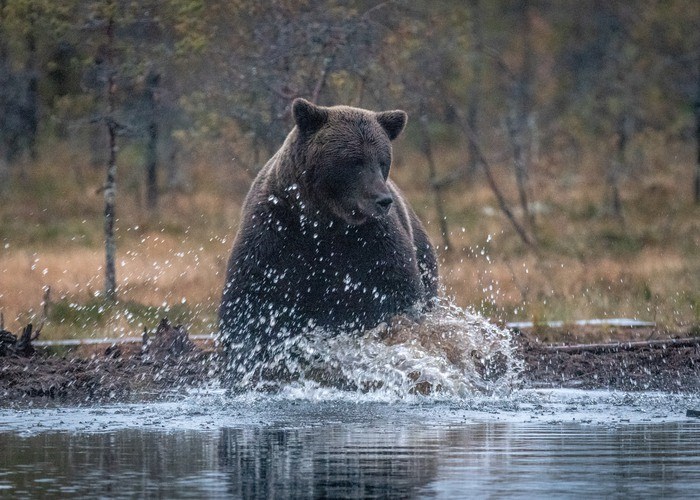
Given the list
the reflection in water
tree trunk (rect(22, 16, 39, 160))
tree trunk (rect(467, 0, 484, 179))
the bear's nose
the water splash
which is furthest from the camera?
tree trunk (rect(467, 0, 484, 179))

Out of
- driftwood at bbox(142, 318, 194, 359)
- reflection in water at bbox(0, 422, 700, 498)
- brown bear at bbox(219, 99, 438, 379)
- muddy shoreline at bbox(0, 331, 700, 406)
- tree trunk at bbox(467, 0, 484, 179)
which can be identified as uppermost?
tree trunk at bbox(467, 0, 484, 179)

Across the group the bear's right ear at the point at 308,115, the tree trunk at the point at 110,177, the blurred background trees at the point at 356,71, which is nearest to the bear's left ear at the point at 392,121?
the bear's right ear at the point at 308,115

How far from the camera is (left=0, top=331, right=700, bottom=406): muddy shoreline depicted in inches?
A: 368

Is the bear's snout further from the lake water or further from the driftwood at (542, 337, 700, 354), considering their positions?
the driftwood at (542, 337, 700, 354)

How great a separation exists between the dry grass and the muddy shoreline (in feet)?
5.14

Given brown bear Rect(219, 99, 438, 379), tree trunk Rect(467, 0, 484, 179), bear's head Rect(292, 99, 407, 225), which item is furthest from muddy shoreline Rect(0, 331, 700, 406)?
tree trunk Rect(467, 0, 484, 179)

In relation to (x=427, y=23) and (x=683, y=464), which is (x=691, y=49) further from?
(x=683, y=464)

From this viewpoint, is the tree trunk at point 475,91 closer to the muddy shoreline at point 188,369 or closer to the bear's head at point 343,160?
the muddy shoreline at point 188,369

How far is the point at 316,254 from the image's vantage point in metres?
9.57

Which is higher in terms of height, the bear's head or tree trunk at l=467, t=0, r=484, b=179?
tree trunk at l=467, t=0, r=484, b=179

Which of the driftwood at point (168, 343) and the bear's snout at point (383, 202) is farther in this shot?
the driftwood at point (168, 343)

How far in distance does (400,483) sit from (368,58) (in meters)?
10.2

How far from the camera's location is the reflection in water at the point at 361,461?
5.52 metres

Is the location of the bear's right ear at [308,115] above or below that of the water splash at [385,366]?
above
